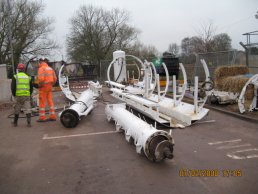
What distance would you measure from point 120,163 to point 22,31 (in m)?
29.8

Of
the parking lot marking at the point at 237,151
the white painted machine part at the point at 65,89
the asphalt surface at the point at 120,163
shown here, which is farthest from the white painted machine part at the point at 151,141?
the white painted machine part at the point at 65,89

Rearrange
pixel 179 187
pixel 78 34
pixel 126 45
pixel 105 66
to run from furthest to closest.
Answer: pixel 126 45 → pixel 78 34 → pixel 105 66 → pixel 179 187

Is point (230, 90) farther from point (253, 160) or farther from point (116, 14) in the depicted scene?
point (116, 14)

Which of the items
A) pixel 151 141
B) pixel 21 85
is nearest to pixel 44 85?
pixel 21 85

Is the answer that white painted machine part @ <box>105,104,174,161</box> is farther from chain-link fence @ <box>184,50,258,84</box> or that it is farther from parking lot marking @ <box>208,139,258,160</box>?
chain-link fence @ <box>184,50,258,84</box>

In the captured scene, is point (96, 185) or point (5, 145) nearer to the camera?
point (96, 185)

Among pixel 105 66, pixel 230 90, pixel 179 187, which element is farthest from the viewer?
pixel 105 66

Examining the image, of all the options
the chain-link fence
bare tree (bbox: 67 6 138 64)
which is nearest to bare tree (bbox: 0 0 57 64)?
bare tree (bbox: 67 6 138 64)

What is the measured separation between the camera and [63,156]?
5422mm

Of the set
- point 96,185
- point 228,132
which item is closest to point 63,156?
point 96,185

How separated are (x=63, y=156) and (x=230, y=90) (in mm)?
7648
